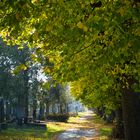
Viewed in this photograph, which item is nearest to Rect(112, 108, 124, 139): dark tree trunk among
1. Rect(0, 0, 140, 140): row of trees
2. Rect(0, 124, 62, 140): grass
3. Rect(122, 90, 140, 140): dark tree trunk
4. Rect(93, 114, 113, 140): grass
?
Rect(93, 114, 113, 140): grass

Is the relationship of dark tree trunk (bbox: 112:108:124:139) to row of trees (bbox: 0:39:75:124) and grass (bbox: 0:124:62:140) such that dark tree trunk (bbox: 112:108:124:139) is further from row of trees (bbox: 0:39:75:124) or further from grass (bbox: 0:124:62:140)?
row of trees (bbox: 0:39:75:124)

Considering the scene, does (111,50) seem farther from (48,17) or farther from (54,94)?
(54,94)

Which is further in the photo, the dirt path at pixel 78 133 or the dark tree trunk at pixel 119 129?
the dirt path at pixel 78 133

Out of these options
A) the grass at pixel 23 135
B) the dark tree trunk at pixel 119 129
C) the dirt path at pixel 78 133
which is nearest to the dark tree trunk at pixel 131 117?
the dark tree trunk at pixel 119 129

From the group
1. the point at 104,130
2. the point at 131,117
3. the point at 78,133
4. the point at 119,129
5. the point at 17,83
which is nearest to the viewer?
the point at 131,117

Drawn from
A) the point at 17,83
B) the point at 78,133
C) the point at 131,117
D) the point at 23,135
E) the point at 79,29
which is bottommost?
the point at 78,133

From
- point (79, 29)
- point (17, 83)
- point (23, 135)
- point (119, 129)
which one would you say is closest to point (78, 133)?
point (23, 135)

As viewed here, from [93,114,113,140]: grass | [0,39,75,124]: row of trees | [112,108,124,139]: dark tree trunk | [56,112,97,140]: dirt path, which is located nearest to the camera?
[112,108,124,139]: dark tree trunk

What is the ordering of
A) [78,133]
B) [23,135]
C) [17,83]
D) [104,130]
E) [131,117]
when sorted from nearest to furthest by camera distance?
[131,117] → [23,135] → [78,133] → [104,130] → [17,83]

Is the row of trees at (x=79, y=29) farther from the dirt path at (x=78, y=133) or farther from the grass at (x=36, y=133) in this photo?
the dirt path at (x=78, y=133)

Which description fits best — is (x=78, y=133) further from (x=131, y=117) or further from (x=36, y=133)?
(x=131, y=117)

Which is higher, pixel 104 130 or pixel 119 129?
pixel 119 129

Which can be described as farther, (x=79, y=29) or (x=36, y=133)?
(x=36, y=133)

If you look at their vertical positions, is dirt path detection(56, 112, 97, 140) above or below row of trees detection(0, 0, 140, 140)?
below
